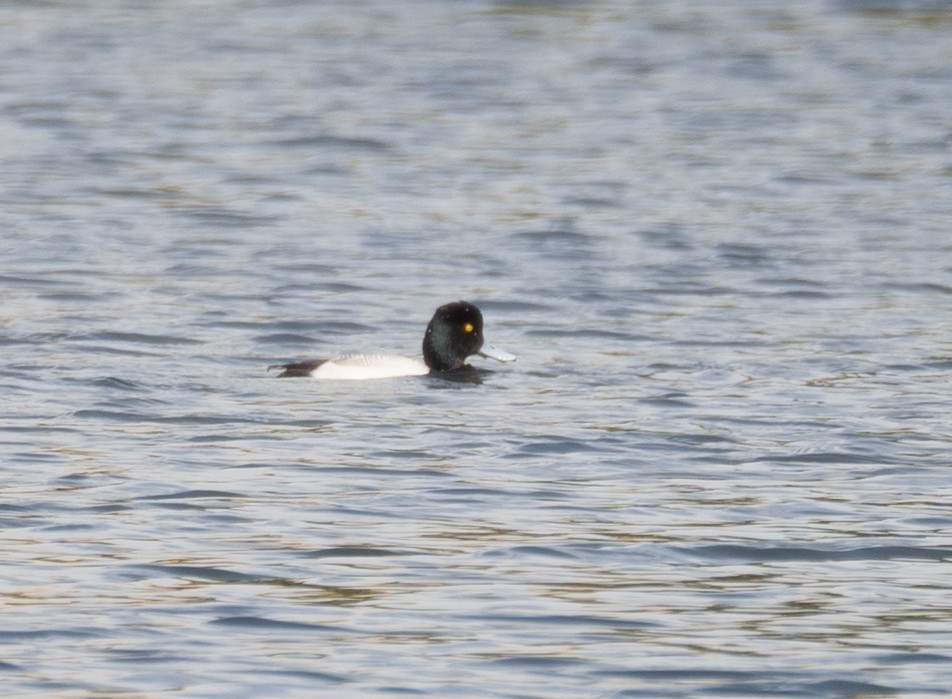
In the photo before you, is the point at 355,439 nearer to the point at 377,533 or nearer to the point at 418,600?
the point at 377,533

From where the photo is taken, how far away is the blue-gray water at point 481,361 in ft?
24.7

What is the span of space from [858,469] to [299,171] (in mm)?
13268

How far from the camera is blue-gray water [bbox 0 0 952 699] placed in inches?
296

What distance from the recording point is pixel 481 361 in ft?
49.9

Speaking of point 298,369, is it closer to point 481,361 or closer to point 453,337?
point 453,337

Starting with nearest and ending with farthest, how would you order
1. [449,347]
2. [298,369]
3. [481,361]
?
1. [298,369]
2. [449,347]
3. [481,361]

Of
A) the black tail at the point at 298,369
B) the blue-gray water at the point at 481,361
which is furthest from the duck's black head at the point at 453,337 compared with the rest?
the black tail at the point at 298,369

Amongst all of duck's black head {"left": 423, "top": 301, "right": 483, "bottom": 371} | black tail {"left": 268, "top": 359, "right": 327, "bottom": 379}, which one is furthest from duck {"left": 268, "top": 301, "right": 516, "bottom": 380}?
black tail {"left": 268, "top": 359, "right": 327, "bottom": 379}

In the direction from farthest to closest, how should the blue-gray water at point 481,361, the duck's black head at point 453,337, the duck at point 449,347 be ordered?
the duck's black head at point 453,337 → the duck at point 449,347 → the blue-gray water at point 481,361

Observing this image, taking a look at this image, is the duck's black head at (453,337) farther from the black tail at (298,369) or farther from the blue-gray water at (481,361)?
the black tail at (298,369)

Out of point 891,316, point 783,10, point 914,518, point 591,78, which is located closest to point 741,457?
point 914,518

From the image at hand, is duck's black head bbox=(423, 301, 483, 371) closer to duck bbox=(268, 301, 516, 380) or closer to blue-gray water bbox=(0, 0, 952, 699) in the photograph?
duck bbox=(268, 301, 516, 380)

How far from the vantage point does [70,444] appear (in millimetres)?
10992

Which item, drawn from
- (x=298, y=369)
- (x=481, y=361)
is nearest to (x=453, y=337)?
(x=481, y=361)
